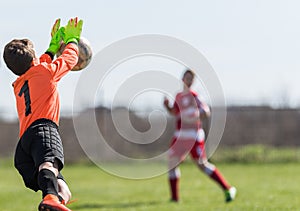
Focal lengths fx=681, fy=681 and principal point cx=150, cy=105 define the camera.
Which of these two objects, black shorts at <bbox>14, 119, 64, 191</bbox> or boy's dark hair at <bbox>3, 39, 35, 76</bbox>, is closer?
black shorts at <bbox>14, 119, 64, 191</bbox>

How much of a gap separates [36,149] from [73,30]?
1235 millimetres

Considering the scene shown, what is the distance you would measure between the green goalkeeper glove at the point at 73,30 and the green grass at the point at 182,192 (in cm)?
349

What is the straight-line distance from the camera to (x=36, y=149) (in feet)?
18.0

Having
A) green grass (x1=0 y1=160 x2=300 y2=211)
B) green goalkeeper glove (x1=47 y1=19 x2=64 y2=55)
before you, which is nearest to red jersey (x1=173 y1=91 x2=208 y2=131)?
green grass (x1=0 y1=160 x2=300 y2=211)

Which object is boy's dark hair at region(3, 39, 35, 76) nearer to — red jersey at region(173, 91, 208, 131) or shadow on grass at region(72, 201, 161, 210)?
shadow on grass at region(72, 201, 161, 210)

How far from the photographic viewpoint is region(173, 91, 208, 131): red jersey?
10.6 metres

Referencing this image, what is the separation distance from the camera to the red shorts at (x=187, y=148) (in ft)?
34.3

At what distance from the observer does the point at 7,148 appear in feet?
80.7

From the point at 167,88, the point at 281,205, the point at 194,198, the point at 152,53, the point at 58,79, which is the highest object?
the point at 58,79

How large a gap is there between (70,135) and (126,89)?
48.0ft

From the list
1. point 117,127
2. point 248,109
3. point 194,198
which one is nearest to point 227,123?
point 248,109

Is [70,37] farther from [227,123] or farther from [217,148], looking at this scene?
[227,123]

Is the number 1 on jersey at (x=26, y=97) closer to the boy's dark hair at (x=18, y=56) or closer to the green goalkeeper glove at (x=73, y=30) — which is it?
the boy's dark hair at (x=18, y=56)

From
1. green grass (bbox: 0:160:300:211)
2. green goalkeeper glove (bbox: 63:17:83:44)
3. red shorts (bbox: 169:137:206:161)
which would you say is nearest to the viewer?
green goalkeeper glove (bbox: 63:17:83:44)
